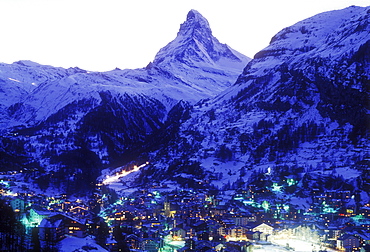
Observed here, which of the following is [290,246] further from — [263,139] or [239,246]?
[263,139]

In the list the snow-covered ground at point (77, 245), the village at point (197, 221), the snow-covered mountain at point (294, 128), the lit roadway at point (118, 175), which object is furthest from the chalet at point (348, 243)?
the lit roadway at point (118, 175)

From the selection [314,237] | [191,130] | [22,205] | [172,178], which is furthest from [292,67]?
[22,205]

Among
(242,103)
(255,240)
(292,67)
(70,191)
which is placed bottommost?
(255,240)

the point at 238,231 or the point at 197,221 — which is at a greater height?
the point at 197,221

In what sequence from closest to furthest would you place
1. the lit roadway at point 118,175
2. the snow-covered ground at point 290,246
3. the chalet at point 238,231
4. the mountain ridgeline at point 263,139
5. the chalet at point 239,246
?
the chalet at point 239,246
the snow-covered ground at point 290,246
the chalet at point 238,231
the mountain ridgeline at point 263,139
the lit roadway at point 118,175

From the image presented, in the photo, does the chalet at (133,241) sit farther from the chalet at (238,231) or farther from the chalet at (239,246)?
the chalet at (238,231)

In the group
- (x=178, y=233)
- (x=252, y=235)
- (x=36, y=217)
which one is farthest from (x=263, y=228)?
(x=36, y=217)

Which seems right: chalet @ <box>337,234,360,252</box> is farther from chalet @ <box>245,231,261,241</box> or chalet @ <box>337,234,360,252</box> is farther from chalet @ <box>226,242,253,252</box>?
chalet @ <box>226,242,253,252</box>

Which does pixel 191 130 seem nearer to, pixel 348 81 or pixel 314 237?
pixel 348 81
